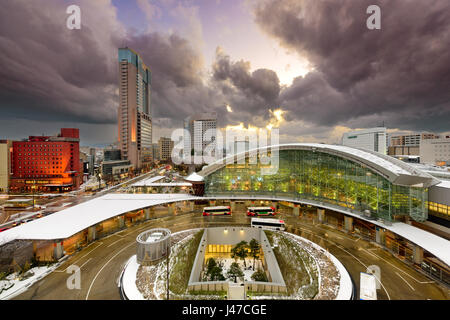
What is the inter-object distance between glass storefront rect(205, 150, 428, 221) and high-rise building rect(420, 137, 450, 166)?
333 ft

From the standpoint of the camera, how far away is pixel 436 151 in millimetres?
93438

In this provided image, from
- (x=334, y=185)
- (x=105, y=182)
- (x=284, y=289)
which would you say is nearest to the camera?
(x=284, y=289)

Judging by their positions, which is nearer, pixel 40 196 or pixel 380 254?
pixel 380 254

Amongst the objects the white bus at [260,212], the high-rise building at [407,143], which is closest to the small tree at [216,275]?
the white bus at [260,212]

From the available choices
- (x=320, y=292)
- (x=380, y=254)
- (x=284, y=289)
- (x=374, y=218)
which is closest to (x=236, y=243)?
(x=284, y=289)

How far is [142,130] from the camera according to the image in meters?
108

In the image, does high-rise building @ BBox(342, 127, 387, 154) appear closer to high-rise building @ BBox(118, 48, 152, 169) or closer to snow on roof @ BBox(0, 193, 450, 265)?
snow on roof @ BBox(0, 193, 450, 265)

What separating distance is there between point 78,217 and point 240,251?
22.9m

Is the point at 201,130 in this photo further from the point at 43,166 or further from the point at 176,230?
the point at 176,230

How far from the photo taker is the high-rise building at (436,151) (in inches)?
3556

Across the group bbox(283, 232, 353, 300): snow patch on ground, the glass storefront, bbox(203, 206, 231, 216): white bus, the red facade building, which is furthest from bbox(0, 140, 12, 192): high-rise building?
bbox(283, 232, 353, 300): snow patch on ground

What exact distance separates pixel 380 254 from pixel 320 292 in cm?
1133

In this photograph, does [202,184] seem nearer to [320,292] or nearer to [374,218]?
[320,292]

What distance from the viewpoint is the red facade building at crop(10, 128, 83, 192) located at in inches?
2277
